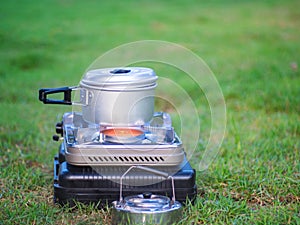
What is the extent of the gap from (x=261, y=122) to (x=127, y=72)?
225cm

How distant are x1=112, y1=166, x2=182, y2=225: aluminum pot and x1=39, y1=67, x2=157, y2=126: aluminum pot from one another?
0.41 meters

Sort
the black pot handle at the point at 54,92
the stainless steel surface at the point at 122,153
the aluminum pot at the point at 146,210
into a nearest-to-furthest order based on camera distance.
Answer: the aluminum pot at the point at 146,210 → the stainless steel surface at the point at 122,153 → the black pot handle at the point at 54,92

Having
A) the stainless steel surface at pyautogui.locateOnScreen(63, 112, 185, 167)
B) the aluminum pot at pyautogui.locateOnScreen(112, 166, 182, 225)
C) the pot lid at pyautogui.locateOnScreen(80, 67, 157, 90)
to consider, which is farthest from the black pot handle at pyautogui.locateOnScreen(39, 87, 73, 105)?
the aluminum pot at pyautogui.locateOnScreen(112, 166, 182, 225)

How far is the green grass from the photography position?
3221 mm

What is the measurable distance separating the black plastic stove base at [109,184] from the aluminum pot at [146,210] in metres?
0.15

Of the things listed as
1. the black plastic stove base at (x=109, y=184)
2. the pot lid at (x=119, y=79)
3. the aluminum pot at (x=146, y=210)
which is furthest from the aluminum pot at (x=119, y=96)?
the aluminum pot at (x=146, y=210)

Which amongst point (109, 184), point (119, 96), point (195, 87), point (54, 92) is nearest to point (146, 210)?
point (109, 184)

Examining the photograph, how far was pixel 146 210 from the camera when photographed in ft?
8.91

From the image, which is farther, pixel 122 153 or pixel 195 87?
pixel 195 87

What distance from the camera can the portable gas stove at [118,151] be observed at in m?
2.97

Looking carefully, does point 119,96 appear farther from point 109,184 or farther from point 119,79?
point 109,184

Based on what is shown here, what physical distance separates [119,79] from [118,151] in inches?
14.0

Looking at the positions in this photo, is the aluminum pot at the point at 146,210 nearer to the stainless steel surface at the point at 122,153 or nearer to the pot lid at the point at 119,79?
the stainless steel surface at the point at 122,153

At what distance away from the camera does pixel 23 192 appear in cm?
344
